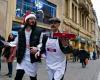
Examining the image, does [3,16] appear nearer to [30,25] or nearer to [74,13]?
[30,25]

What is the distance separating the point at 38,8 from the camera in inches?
1200

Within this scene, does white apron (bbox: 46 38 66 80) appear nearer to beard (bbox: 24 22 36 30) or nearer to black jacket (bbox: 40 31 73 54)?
black jacket (bbox: 40 31 73 54)

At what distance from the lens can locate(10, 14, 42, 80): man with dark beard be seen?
6078 millimetres

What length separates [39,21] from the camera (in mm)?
30797

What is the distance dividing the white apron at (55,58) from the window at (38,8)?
2040 centimetres

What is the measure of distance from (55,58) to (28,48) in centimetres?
51

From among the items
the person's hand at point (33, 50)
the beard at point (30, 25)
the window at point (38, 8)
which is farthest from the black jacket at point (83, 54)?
the person's hand at point (33, 50)

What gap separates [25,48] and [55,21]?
2.31 feet

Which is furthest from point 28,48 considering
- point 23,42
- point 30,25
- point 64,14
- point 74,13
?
point 74,13

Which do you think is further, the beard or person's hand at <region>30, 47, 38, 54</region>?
the beard

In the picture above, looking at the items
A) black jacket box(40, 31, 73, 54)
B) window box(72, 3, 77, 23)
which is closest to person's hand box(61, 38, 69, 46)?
black jacket box(40, 31, 73, 54)

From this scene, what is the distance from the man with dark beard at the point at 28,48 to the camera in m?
6.08

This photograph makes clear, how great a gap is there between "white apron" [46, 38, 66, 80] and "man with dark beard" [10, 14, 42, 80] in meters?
0.21

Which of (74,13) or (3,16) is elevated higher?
(74,13)
